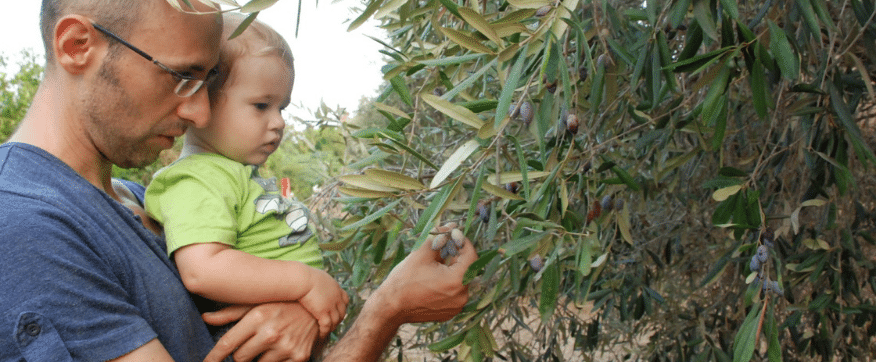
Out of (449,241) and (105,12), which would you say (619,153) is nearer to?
(449,241)

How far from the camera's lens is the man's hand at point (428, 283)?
1527 millimetres

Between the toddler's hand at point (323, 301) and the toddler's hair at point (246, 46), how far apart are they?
48cm

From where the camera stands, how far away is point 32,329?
1.00 metres

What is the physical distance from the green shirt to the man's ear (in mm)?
328

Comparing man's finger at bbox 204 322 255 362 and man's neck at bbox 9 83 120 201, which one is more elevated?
man's neck at bbox 9 83 120 201

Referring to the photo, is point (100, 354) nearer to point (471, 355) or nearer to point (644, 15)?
point (471, 355)

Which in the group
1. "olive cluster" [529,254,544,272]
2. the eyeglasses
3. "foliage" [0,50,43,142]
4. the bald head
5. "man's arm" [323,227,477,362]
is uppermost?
the bald head

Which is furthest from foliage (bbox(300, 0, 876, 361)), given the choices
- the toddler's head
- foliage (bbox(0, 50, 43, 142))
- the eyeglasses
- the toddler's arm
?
foliage (bbox(0, 50, 43, 142))

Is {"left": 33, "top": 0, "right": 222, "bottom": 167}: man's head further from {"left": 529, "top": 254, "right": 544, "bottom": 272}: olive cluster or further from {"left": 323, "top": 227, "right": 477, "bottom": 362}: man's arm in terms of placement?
{"left": 529, "top": 254, "right": 544, "bottom": 272}: olive cluster

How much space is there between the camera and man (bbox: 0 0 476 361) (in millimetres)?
1024

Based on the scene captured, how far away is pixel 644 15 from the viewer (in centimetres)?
168

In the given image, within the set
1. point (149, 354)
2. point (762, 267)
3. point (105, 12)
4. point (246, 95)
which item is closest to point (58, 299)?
point (149, 354)

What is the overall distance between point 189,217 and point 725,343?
2033 millimetres

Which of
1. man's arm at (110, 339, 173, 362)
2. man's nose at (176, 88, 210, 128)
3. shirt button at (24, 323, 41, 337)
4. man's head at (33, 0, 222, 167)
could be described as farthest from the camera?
man's nose at (176, 88, 210, 128)
